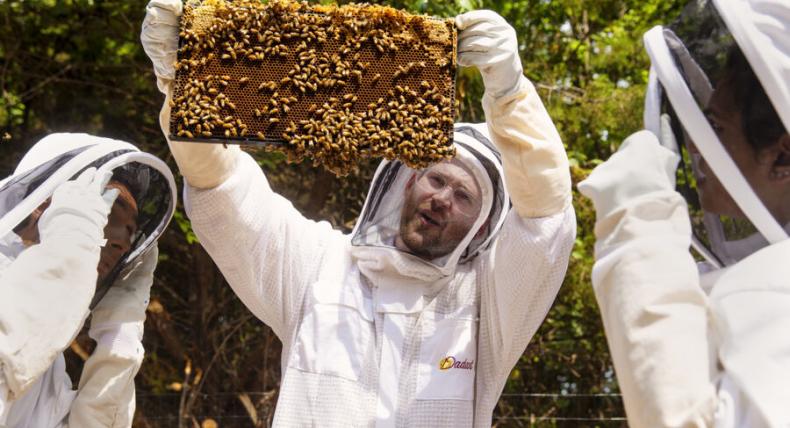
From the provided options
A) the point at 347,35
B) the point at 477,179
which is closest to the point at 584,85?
the point at 477,179

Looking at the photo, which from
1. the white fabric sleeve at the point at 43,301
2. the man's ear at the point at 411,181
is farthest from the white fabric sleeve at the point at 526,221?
the white fabric sleeve at the point at 43,301

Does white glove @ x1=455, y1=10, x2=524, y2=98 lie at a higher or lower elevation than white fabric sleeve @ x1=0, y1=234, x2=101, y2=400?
higher

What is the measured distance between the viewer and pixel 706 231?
2430 millimetres

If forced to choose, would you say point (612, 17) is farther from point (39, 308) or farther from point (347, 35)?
point (39, 308)

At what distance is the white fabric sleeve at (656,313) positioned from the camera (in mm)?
2143

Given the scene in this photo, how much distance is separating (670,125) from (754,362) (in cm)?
67

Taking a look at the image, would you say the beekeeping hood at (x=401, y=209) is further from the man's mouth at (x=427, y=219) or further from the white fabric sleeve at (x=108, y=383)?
the white fabric sleeve at (x=108, y=383)

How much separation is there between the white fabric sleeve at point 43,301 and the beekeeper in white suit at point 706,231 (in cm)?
169

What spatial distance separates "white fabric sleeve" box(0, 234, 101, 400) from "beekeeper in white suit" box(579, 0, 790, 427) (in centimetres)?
169

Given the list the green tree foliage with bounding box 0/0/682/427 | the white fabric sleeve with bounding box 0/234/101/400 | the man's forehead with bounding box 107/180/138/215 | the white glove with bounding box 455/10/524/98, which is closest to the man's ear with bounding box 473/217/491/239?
the white glove with bounding box 455/10/524/98

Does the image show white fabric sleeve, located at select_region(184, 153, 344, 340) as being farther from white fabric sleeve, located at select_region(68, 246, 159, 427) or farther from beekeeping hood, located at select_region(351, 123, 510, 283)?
white fabric sleeve, located at select_region(68, 246, 159, 427)

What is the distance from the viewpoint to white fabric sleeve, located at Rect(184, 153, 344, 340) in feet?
11.6

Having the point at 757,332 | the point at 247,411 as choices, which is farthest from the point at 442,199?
the point at 247,411

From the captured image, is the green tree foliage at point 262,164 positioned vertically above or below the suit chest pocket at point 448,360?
below
